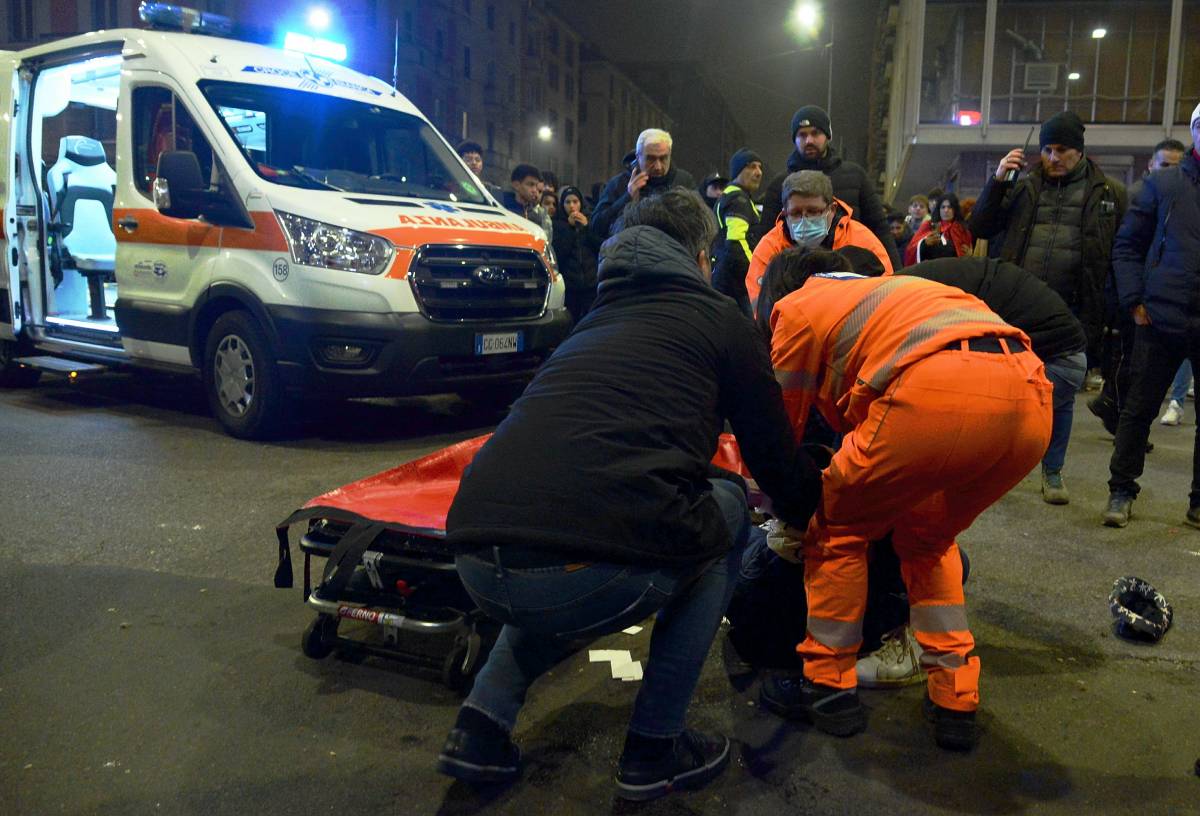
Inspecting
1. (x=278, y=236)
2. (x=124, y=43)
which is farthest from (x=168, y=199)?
(x=124, y=43)

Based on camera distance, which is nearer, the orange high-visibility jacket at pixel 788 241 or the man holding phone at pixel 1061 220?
the orange high-visibility jacket at pixel 788 241

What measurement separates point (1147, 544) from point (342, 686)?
3631 mm

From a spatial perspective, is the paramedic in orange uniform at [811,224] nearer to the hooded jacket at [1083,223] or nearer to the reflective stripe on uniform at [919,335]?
the hooded jacket at [1083,223]

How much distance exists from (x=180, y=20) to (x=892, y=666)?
21.6ft

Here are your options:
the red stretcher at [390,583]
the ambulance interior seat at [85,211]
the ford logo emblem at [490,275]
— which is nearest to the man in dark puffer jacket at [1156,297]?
the red stretcher at [390,583]

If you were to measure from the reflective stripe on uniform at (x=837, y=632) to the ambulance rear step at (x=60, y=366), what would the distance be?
6.75 metres

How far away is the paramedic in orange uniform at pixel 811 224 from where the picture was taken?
470 centimetres

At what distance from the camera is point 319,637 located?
3225 millimetres

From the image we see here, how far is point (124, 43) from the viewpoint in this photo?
23.4 feet

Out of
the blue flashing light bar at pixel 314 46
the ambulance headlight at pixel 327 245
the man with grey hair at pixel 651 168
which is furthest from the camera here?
the blue flashing light bar at pixel 314 46

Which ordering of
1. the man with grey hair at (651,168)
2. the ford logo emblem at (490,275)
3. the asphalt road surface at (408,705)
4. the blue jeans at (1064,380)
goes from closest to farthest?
the asphalt road surface at (408,705)
the blue jeans at (1064,380)
the man with grey hair at (651,168)
the ford logo emblem at (490,275)

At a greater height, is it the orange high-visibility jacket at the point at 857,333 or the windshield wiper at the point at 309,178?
the windshield wiper at the point at 309,178

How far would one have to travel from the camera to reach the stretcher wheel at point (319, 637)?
10.5 feet

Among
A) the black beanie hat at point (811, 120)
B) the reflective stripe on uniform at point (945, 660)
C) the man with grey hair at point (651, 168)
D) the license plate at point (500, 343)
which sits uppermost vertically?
the black beanie hat at point (811, 120)
